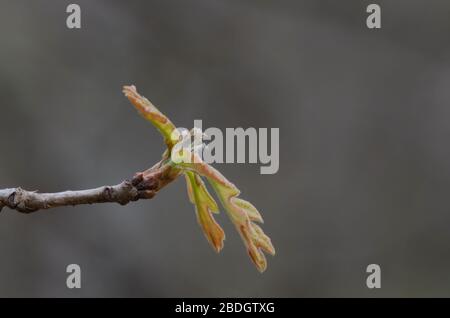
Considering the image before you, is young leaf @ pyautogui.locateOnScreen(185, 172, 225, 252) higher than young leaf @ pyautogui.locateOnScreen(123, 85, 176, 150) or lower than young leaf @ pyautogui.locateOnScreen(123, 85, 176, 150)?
lower

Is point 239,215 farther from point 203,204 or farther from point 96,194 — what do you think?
point 96,194

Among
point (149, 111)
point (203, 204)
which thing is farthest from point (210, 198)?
point (149, 111)

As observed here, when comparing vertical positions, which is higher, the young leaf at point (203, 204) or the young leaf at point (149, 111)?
the young leaf at point (149, 111)

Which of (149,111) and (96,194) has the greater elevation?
(149,111)

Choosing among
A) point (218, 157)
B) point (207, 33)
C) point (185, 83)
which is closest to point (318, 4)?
point (207, 33)

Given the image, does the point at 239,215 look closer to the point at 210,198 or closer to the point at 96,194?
the point at 210,198

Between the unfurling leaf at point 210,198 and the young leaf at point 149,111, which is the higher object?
the young leaf at point 149,111

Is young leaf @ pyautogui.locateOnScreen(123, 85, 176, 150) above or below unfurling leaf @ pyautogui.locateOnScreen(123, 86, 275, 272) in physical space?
above

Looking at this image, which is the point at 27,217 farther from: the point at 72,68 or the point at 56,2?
the point at 56,2

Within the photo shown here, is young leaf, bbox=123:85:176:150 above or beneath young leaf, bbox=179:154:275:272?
above

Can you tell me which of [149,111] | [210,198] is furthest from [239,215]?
[149,111]
